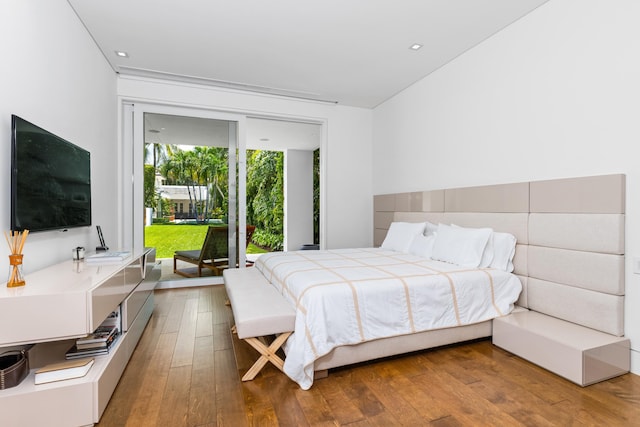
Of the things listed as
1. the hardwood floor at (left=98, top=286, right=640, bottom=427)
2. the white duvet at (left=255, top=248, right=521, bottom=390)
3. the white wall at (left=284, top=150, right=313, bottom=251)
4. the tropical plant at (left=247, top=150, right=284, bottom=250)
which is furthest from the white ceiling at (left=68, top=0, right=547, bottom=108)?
the tropical plant at (left=247, top=150, right=284, bottom=250)

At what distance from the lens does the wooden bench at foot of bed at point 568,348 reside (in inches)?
78.0

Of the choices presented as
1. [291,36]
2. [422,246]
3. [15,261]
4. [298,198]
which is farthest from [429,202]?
[298,198]

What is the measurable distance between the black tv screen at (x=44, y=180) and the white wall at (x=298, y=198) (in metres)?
5.14

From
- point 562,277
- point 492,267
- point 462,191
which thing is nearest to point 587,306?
point 562,277

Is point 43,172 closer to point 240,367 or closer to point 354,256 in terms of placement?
point 240,367

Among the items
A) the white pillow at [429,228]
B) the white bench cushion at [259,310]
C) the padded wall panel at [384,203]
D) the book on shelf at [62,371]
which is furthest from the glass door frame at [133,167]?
the white pillow at [429,228]

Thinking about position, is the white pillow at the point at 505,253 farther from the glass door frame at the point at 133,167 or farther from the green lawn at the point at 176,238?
the glass door frame at the point at 133,167

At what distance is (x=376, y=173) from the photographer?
521 cm

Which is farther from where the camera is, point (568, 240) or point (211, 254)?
point (211, 254)

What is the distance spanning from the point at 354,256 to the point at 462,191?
1353 millimetres

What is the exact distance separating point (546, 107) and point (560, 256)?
4.04ft

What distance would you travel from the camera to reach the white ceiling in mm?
2707

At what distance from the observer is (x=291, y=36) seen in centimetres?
316

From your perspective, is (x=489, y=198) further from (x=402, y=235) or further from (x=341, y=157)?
(x=341, y=157)
